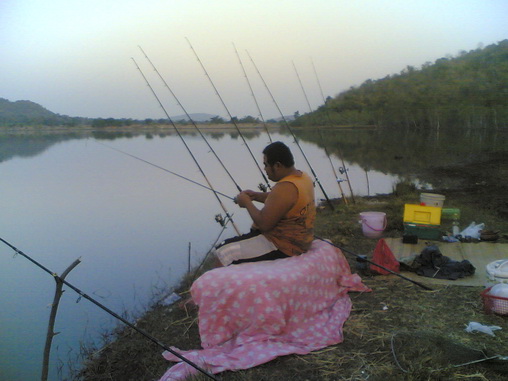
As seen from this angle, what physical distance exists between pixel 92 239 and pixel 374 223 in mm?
4478

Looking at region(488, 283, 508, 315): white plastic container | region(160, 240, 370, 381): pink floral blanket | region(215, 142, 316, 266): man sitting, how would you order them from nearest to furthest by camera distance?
region(160, 240, 370, 381): pink floral blanket, region(488, 283, 508, 315): white plastic container, region(215, 142, 316, 266): man sitting

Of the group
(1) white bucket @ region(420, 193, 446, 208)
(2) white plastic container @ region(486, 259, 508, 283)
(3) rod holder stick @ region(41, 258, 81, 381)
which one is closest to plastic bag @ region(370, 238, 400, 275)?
(2) white plastic container @ region(486, 259, 508, 283)

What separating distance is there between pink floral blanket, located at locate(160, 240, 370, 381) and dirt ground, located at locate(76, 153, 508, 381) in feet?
0.26

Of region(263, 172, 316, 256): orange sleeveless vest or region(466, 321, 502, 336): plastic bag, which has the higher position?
region(263, 172, 316, 256): orange sleeveless vest

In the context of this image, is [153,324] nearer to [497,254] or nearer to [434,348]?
[434,348]

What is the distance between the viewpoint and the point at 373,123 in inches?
1909

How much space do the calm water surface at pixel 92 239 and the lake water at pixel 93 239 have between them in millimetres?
15

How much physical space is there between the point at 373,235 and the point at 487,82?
135ft

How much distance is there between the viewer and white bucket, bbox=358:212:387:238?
5.31m

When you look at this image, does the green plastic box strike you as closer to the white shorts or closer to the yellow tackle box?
the yellow tackle box

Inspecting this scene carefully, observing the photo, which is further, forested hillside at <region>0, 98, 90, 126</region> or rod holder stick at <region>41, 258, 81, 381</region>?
forested hillside at <region>0, 98, 90, 126</region>

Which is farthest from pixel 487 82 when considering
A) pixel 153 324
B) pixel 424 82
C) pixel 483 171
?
pixel 153 324

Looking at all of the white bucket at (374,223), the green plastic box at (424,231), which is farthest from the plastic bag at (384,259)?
the white bucket at (374,223)

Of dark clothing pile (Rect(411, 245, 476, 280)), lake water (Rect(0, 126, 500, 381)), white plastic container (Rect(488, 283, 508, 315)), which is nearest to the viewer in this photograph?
white plastic container (Rect(488, 283, 508, 315))
